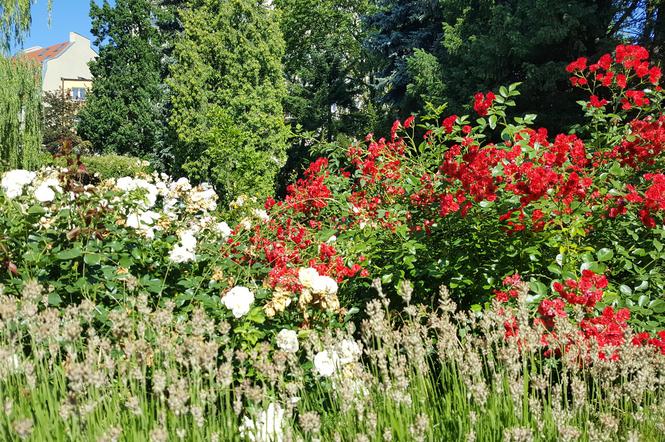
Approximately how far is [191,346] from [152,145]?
68.1 ft

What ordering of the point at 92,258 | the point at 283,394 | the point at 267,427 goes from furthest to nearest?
the point at 92,258, the point at 283,394, the point at 267,427

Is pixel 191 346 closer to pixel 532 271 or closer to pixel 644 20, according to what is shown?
pixel 532 271

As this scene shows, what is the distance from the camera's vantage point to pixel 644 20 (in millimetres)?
11484

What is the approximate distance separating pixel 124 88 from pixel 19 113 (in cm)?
794

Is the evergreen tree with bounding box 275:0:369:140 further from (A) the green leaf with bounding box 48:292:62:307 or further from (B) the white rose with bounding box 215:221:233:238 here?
(A) the green leaf with bounding box 48:292:62:307

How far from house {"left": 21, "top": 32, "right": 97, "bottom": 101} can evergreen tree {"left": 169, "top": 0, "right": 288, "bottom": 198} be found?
96.5 ft

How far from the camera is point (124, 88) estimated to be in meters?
21.1

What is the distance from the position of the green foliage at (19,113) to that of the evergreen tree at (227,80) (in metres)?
3.76

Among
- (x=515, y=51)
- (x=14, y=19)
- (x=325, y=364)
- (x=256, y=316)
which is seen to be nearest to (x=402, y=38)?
(x=515, y=51)

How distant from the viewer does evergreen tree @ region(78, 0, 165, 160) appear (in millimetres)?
20812

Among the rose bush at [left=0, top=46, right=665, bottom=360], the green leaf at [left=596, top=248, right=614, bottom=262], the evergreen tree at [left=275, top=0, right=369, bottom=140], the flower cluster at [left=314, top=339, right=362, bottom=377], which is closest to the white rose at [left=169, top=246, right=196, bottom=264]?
the rose bush at [left=0, top=46, right=665, bottom=360]

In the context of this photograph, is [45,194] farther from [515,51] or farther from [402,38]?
[402,38]

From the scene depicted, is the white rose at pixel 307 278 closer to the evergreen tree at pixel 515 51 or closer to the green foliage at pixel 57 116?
the evergreen tree at pixel 515 51

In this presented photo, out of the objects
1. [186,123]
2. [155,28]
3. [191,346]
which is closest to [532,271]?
[191,346]
